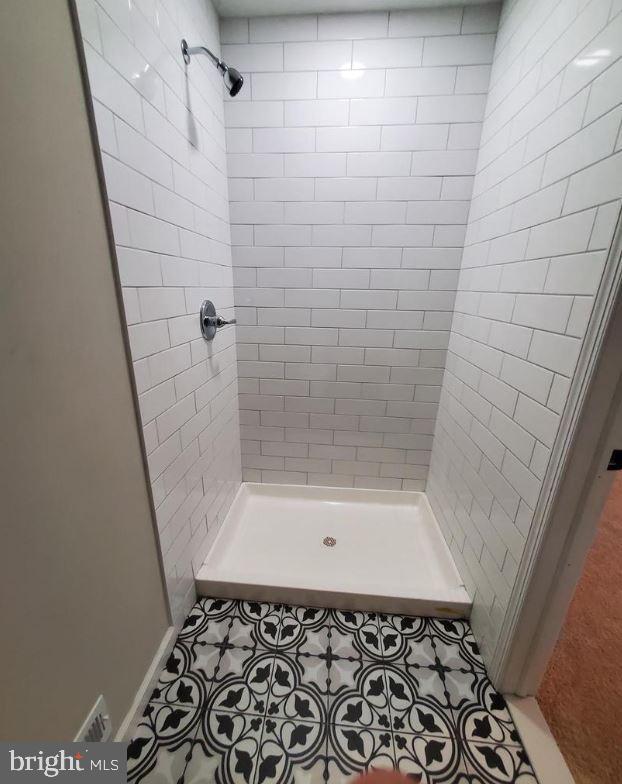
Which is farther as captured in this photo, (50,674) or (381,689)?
(381,689)

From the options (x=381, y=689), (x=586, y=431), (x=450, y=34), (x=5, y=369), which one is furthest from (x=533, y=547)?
(x=450, y=34)

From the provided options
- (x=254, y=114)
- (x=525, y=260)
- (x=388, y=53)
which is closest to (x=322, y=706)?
(x=525, y=260)

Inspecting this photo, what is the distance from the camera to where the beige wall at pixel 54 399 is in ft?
1.60

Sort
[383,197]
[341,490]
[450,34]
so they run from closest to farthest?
1. [450,34]
2. [383,197]
3. [341,490]

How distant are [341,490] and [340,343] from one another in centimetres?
89

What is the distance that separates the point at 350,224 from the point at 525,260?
78 cm

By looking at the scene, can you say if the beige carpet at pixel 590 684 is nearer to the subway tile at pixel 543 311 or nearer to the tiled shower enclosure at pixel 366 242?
the tiled shower enclosure at pixel 366 242

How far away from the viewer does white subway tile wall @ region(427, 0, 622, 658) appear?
2.27 feet

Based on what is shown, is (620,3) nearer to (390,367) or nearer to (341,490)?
(390,367)

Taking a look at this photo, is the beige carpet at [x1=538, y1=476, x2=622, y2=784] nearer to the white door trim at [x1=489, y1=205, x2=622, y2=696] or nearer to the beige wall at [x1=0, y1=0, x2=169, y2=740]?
the white door trim at [x1=489, y1=205, x2=622, y2=696]

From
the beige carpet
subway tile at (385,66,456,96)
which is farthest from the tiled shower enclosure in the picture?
the beige carpet

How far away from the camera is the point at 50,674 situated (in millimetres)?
589

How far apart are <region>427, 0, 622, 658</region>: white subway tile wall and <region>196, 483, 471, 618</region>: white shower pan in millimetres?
165

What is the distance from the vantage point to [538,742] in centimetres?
84
